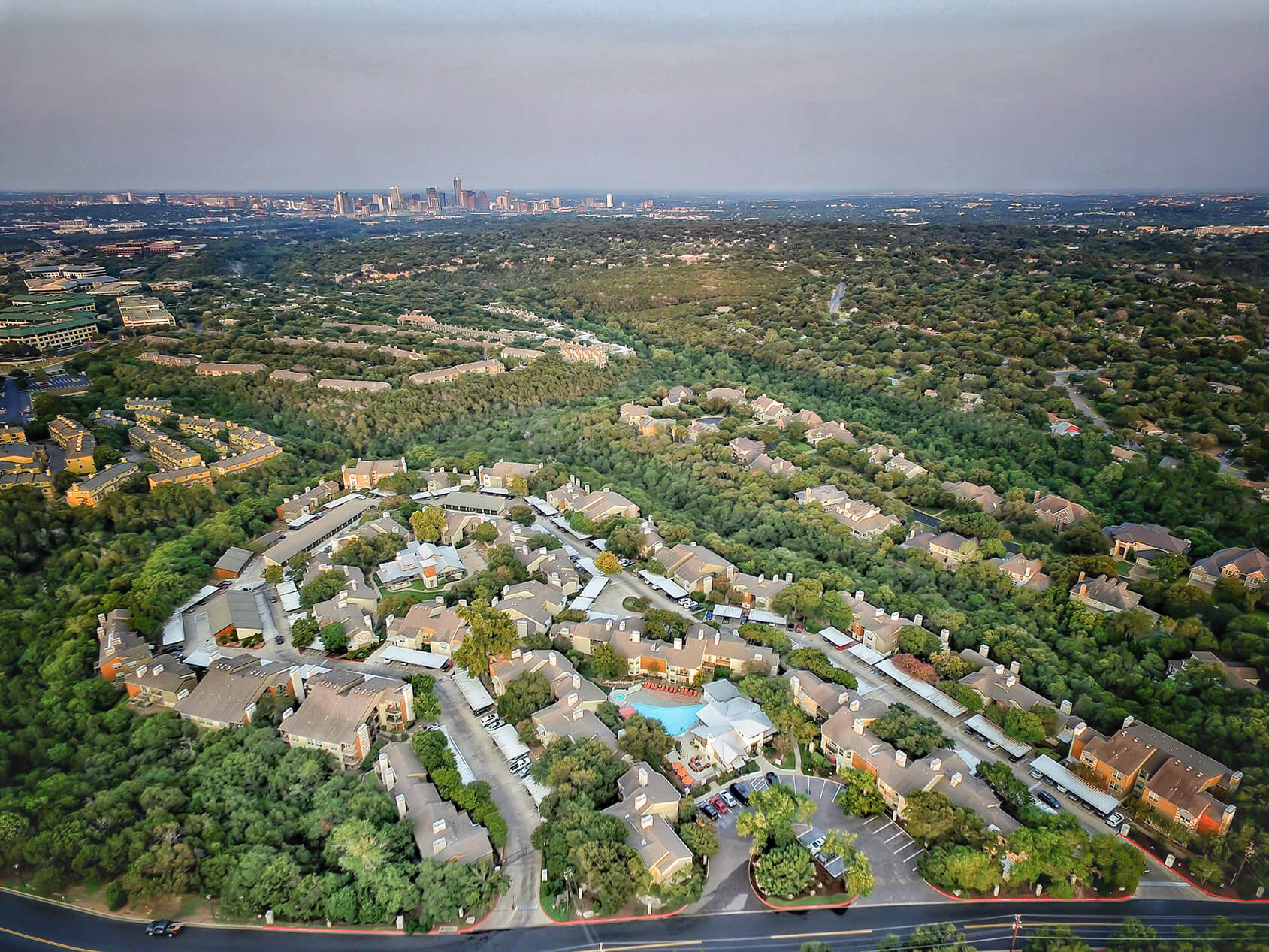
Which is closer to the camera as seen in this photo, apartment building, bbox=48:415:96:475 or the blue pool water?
the blue pool water

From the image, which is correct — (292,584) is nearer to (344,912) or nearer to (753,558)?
(344,912)

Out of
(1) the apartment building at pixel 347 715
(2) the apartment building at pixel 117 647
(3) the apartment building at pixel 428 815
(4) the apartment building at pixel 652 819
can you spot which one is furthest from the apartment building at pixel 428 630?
(4) the apartment building at pixel 652 819

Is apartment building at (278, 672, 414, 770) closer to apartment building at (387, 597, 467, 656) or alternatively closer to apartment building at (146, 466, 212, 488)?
apartment building at (387, 597, 467, 656)

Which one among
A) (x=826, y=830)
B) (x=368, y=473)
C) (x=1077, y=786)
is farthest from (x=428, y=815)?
(x=368, y=473)

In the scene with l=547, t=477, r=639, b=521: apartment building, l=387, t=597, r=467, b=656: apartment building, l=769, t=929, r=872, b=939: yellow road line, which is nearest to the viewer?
l=769, t=929, r=872, b=939: yellow road line

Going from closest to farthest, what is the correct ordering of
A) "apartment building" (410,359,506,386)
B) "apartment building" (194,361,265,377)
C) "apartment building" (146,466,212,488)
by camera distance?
"apartment building" (146,466,212,488)
"apartment building" (194,361,265,377)
"apartment building" (410,359,506,386)

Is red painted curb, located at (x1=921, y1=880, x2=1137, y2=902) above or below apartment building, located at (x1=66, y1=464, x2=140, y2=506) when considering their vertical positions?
below

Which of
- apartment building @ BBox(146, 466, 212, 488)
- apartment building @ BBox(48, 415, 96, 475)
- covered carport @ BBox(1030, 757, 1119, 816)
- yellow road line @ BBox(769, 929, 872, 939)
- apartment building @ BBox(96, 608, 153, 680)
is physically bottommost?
yellow road line @ BBox(769, 929, 872, 939)

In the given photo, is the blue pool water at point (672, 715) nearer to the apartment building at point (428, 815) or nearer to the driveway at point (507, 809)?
the driveway at point (507, 809)

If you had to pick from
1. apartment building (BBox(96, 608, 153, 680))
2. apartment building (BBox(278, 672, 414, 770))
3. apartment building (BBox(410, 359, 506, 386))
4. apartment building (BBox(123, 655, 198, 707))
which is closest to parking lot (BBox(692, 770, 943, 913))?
apartment building (BBox(278, 672, 414, 770))
